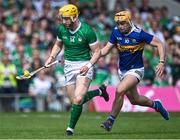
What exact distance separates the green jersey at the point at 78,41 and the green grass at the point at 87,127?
1.46m

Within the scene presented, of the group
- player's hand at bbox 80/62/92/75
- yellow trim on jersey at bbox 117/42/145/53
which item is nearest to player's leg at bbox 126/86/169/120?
yellow trim on jersey at bbox 117/42/145/53

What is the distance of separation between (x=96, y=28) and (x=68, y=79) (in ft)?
41.4

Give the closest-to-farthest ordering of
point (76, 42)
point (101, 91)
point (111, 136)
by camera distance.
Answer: point (111, 136) → point (76, 42) → point (101, 91)

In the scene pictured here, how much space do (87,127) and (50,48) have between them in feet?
30.5

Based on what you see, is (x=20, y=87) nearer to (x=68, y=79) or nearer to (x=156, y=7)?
(x=156, y=7)

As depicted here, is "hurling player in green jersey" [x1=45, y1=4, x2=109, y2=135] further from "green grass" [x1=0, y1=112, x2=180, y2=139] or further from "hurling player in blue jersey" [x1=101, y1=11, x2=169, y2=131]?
"green grass" [x1=0, y1=112, x2=180, y2=139]

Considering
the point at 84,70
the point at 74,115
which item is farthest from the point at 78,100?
the point at 84,70

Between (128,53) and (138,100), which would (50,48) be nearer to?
(138,100)

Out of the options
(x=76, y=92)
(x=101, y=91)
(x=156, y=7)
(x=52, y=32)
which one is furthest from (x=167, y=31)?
(x=76, y=92)

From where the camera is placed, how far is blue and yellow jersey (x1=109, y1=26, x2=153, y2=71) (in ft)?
52.1

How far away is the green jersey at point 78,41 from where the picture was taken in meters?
15.7

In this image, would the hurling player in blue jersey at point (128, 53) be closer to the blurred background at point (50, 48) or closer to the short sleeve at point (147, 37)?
the short sleeve at point (147, 37)

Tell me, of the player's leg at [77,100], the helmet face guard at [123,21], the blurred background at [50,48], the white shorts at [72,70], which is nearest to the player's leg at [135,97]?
the white shorts at [72,70]

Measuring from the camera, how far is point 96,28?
28.6m
